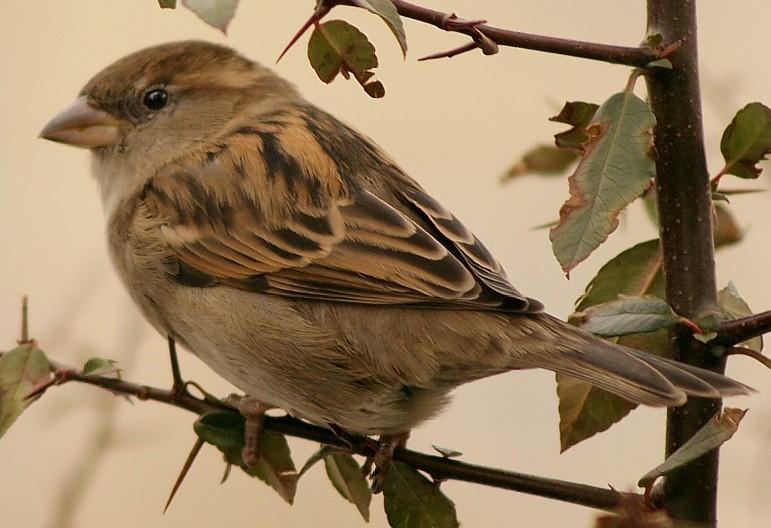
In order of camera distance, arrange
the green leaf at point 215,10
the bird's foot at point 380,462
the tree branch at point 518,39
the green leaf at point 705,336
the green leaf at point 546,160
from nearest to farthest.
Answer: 1. the green leaf at point 215,10
2. the tree branch at point 518,39
3. the green leaf at point 705,336
4. the bird's foot at point 380,462
5. the green leaf at point 546,160

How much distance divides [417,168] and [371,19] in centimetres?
65

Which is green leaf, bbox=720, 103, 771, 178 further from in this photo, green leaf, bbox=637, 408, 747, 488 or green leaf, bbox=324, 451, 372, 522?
green leaf, bbox=324, 451, 372, 522

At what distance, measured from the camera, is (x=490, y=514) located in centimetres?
429

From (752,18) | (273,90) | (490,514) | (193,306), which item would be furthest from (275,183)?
(752,18)

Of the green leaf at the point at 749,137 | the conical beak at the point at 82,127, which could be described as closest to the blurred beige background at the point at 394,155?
the conical beak at the point at 82,127

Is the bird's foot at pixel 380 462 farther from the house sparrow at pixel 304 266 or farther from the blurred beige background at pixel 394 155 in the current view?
the blurred beige background at pixel 394 155

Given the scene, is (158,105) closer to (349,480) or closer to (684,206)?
(349,480)

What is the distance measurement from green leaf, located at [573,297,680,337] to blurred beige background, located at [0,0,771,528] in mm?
1994

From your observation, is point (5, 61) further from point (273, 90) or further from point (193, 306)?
point (193, 306)

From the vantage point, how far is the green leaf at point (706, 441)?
154cm

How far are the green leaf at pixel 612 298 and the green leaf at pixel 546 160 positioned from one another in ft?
0.93

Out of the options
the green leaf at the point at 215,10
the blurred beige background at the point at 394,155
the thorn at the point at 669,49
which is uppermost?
the green leaf at the point at 215,10

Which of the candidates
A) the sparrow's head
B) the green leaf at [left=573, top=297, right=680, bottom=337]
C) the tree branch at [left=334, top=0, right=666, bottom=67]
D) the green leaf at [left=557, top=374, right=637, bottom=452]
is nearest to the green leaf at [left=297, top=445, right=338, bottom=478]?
the green leaf at [left=557, top=374, right=637, bottom=452]

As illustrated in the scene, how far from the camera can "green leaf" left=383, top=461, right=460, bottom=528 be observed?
1.91m
